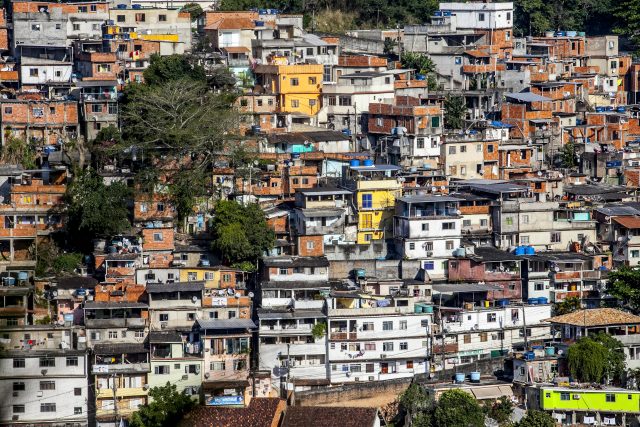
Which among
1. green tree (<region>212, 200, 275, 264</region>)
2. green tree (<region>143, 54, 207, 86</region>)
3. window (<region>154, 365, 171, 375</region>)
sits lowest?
window (<region>154, 365, 171, 375</region>)

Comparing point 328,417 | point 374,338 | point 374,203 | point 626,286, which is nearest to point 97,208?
point 374,203

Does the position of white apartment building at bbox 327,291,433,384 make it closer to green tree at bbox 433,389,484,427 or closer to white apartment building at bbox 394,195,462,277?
white apartment building at bbox 394,195,462,277

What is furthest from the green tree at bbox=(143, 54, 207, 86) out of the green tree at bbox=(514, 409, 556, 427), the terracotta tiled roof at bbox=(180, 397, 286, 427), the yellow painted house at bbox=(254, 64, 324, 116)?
the green tree at bbox=(514, 409, 556, 427)

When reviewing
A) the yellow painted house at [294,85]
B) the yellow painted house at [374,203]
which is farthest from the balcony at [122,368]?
the yellow painted house at [294,85]

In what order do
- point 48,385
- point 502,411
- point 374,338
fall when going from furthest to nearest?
point 374,338
point 502,411
point 48,385

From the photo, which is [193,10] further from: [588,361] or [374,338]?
[588,361]

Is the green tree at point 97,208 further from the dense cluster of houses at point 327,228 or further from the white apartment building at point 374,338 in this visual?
the white apartment building at point 374,338

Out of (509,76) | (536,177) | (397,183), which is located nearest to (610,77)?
(509,76)

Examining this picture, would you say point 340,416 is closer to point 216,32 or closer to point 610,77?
point 216,32
